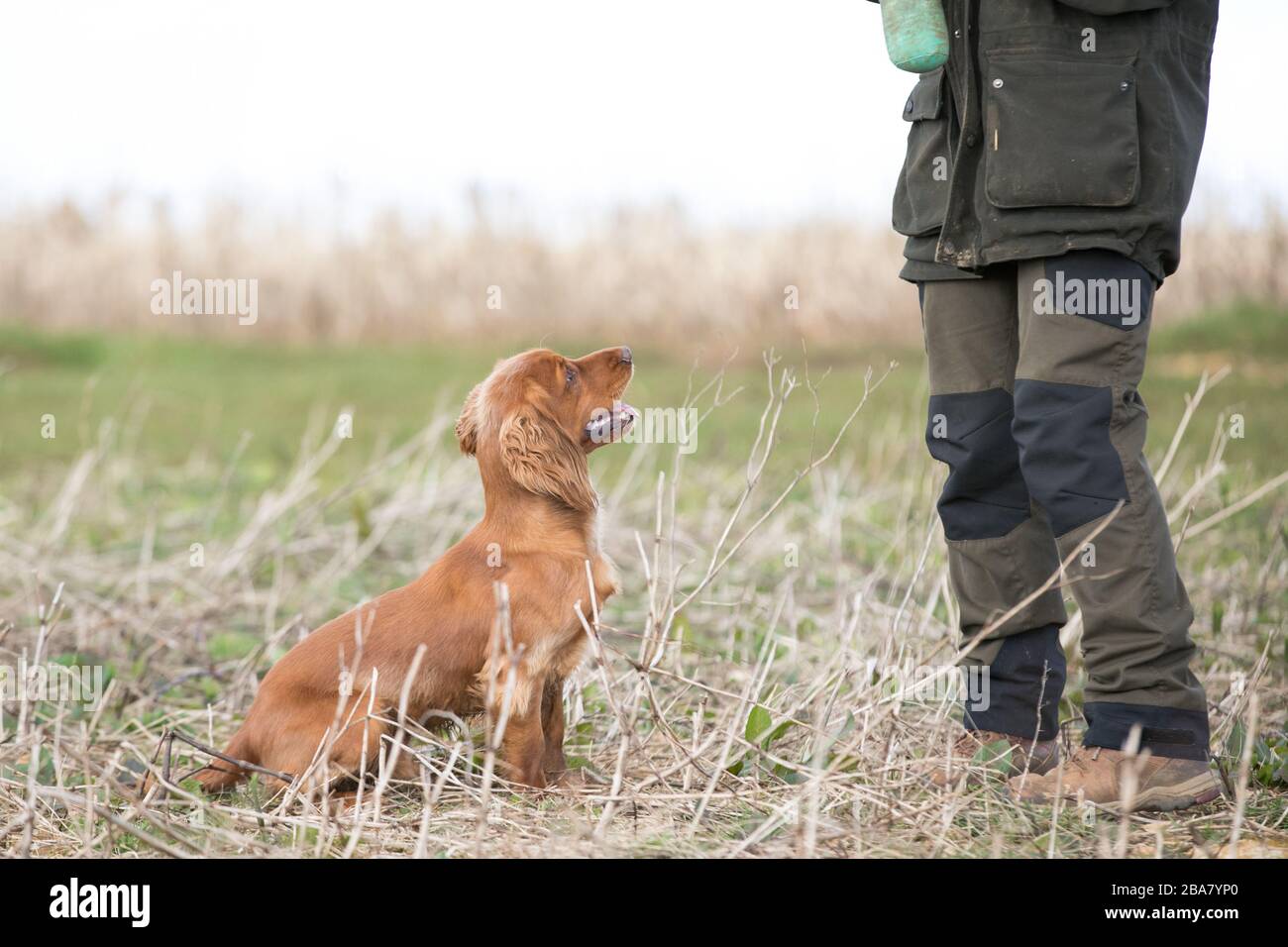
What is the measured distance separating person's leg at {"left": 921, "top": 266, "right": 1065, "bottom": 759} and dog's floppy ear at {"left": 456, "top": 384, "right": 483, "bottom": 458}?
3.66 feet

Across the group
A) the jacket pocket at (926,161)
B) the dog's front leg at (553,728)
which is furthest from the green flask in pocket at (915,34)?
the dog's front leg at (553,728)

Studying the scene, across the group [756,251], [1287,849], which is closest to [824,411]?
[756,251]

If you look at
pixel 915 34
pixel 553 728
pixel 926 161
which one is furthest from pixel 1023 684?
pixel 915 34

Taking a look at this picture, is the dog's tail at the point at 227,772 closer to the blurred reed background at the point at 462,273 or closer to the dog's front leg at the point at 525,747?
the dog's front leg at the point at 525,747

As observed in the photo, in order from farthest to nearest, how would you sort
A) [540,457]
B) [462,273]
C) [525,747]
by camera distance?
[462,273]
[540,457]
[525,747]

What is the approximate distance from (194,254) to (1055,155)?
35.2 feet

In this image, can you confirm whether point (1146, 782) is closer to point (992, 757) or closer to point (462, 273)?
point (992, 757)

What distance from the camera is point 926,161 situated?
303 cm

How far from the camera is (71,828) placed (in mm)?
2896

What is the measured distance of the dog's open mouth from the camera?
10.6ft

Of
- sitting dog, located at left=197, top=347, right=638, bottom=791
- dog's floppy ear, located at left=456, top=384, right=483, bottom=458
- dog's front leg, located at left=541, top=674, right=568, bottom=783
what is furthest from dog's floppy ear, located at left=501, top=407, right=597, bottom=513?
dog's front leg, located at left=541, top=674, right=568, bottom=783

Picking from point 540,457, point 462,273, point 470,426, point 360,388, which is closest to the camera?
point 540,457

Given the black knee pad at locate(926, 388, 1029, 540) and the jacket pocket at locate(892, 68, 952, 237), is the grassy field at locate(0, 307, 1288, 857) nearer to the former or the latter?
the black knee pad at locate(926, 388, 1029, 540)

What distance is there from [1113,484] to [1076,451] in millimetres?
105
